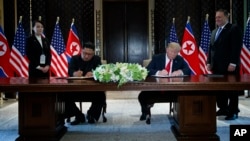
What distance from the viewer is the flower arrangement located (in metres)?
3.25

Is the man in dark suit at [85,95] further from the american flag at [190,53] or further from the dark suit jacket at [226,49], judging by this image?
the american flag at [190,53]

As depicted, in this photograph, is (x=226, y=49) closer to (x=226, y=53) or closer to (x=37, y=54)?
(x=226, y=53)

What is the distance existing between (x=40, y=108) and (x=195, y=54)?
4.28m

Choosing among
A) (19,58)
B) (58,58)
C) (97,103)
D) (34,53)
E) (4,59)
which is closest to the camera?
(97,103)

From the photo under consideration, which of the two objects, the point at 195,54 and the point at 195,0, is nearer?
the point at 195,54

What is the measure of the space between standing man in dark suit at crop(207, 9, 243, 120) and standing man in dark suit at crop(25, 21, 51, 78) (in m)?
2.22

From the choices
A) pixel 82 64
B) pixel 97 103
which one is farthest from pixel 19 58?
pixel 97 103

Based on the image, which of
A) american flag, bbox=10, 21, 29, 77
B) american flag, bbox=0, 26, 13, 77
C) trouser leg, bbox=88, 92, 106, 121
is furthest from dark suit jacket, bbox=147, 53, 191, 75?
american flag, bbox=0, 26, 13, 77

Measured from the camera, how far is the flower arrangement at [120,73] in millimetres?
3252

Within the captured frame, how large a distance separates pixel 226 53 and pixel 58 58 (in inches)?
141

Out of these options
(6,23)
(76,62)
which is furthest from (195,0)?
(76,62)

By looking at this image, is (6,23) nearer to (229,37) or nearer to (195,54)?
(195,54)

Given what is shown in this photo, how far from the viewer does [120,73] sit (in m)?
3.26

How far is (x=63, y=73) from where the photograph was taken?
23.7ft
